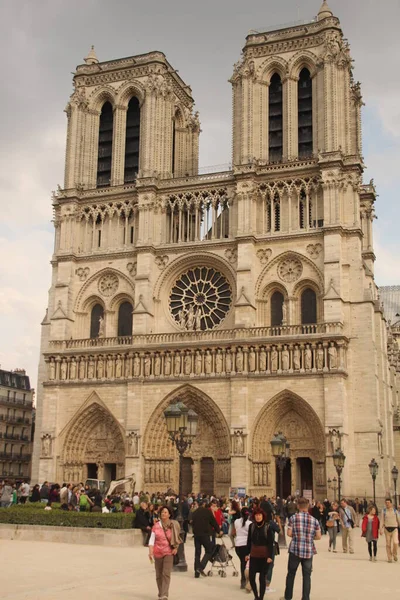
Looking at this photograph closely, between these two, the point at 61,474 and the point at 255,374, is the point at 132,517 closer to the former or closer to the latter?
the point at 255,374

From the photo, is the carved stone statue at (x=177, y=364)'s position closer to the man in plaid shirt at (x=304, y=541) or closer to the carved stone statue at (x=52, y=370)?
the carved stone statue at (x=52, y=370)

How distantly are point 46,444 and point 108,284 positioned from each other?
348 inches

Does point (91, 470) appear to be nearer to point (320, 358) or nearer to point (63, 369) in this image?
point (63, 369)

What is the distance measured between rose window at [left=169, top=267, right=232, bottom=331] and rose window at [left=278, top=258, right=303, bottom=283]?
2.85 metres


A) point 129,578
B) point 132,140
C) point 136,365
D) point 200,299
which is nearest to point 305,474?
point 136,365

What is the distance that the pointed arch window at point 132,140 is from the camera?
144 feet

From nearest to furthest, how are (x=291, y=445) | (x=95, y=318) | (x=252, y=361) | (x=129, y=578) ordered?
(x=129, y=578) < (x=291, y=445) < (x=252, y=361) < (x=95, y=318)

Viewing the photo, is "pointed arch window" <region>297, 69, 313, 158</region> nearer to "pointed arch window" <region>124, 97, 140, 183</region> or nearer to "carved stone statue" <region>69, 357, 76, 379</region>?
"pointed arch window" <region>124, 97, 140, 183</region>

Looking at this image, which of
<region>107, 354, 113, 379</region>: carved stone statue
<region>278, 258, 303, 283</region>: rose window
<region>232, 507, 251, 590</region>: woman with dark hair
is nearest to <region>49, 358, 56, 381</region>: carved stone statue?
<region>107, 354, 113, 379</region>: carved stone statue

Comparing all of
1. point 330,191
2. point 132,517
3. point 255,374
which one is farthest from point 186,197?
point 132,517

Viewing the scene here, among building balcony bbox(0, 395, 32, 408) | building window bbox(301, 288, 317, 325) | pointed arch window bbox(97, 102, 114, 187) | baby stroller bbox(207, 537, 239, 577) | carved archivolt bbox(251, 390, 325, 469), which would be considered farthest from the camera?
building balcony bbox(0, 395, 32, 408)

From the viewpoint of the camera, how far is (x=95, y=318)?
42.4 meters

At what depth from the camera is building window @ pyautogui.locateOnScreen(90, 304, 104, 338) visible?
42094 mm

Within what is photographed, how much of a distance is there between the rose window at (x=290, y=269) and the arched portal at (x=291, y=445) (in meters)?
5.74
